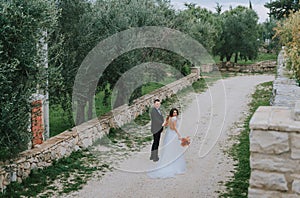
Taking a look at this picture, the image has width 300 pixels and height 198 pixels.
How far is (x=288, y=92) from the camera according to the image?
11.2 metres

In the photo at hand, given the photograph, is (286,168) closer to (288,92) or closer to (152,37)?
(288,92)

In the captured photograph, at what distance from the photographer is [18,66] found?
23.2 ft

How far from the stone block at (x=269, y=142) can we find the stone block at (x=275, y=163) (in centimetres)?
6

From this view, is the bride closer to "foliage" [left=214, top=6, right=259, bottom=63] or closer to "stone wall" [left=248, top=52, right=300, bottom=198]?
"stone wall" [left=248, top=52, right=300, bottom=198]

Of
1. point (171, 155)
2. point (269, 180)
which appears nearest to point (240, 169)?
point (171, 155)

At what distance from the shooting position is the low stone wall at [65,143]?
7.12m

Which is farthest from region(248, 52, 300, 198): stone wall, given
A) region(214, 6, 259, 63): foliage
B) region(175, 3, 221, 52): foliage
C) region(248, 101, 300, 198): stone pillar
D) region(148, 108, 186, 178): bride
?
region(214, 6, 259, 63): foliage

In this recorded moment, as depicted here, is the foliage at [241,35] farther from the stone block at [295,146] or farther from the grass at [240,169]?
the stone block at [295,146]

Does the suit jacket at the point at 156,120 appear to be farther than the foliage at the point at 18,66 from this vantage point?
Yes

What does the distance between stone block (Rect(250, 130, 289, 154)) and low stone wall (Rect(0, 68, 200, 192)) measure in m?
5.06

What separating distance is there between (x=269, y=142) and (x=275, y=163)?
0.21 meters

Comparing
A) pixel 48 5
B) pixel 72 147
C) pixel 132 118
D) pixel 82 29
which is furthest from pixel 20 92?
pixel 132 118

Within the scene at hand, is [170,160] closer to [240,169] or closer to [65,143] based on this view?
[240,169]

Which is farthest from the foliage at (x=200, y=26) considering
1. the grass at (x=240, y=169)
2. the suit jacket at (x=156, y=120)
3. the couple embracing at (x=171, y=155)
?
the couple embracing at (x=171, y=155)
